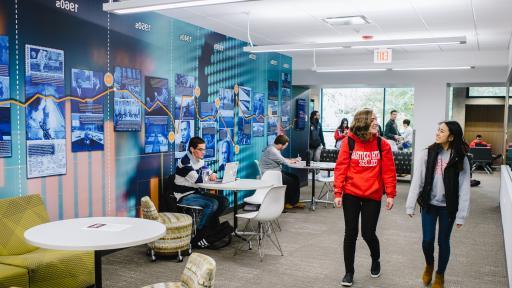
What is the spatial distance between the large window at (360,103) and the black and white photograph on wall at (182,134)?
9.18 meters

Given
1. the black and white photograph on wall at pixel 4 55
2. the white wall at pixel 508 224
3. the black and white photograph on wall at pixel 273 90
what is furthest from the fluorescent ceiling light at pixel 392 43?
the black and white photograph on wall at pixel 4 55

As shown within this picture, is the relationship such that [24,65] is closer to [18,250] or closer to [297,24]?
[18,250]

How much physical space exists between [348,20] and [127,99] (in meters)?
3.31

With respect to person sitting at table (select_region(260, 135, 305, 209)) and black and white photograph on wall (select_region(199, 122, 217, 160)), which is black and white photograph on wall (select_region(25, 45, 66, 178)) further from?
person sitting at table (select_region(260, 135, 305, 209))

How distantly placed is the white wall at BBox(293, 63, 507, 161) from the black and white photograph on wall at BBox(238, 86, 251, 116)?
9.65 ft

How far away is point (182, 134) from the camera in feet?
22.3

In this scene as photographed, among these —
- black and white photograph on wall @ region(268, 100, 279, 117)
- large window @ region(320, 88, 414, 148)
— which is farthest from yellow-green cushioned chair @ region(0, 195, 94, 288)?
large window @ region(320, 88, 414, 148)

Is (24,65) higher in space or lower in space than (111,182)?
higher

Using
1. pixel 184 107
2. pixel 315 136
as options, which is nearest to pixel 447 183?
pixel 184 107

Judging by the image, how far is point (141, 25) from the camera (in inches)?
235

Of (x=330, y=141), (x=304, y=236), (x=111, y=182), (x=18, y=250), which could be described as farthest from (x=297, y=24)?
(x=330, y=141)

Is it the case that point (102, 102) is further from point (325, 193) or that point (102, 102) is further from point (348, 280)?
point (325, 193)

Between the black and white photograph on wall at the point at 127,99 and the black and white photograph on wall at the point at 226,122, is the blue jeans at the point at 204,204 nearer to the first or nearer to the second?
the black and white photograph on wall at the point at 127,99

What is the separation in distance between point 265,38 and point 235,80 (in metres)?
1.03
